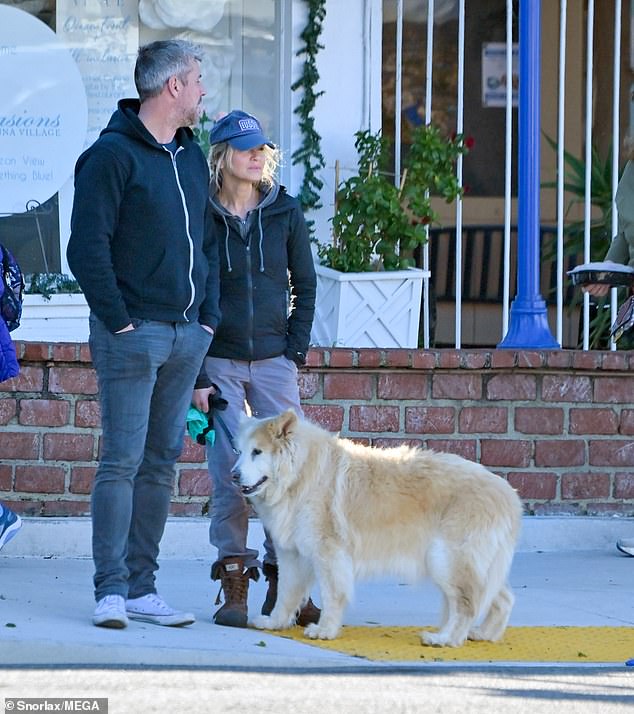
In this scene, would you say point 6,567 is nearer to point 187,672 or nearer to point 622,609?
point 187,672

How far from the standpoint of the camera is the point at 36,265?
862 centimetres

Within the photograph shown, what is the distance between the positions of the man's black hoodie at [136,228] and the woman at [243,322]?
0.24m

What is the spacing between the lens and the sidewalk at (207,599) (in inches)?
204

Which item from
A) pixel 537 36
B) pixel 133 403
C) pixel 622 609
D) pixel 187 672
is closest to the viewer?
pixel 187 672

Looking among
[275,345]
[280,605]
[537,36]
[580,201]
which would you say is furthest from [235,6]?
[280,605]

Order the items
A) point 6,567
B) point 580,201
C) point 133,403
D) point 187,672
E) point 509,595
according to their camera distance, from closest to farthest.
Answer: point 187,672 → point 133,403 → point 509,595 → point 6,567 → point 580,201

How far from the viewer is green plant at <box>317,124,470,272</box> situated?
830 centimetres

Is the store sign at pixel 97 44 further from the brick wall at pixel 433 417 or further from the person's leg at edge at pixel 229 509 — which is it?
the person's leg at edge at pixel 229 509

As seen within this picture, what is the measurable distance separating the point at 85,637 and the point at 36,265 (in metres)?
3.74

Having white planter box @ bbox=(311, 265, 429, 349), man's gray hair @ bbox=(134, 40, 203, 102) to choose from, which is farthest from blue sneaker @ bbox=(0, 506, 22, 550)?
white planter box @ bbox=(311, 265, 429, 349)

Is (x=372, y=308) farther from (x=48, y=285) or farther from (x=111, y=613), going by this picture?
(x=111, y=613)

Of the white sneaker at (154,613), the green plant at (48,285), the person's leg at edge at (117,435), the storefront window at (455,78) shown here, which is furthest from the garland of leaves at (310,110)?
the white sneaker at (154,613)

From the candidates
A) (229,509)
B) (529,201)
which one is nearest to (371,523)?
(229,509)

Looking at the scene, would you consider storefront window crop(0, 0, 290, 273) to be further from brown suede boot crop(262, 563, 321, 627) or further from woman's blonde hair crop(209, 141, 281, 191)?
brown suede boot crop(262, 563, 321, 627)
